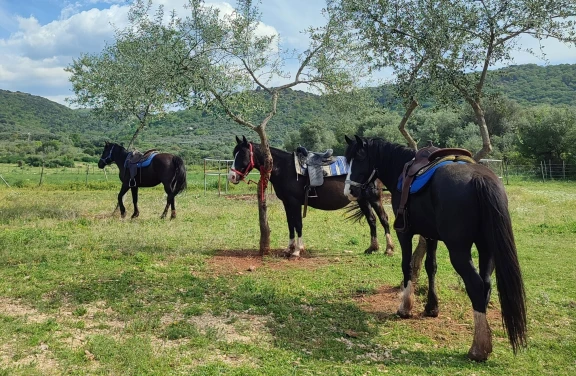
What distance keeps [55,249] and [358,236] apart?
744 centimetres

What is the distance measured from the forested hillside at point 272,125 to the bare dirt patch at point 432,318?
328 cm

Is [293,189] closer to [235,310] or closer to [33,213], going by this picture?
[235,310]

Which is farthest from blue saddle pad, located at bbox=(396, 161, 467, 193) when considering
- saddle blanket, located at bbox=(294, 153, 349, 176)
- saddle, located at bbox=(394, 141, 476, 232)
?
saddle blanket, located at bbox=(294, 153, 349, 176)

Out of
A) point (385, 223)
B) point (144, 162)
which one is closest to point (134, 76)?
point (144, 162)

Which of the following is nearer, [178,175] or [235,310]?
[235,310]

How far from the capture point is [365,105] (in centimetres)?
1066

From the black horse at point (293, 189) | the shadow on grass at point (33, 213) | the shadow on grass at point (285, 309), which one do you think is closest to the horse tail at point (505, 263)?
the shadow on grass at point (285, 309)

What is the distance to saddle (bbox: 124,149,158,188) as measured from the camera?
13.8m

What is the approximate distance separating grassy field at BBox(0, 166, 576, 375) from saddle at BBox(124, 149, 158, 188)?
290 centimetres

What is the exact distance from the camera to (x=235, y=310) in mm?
5770

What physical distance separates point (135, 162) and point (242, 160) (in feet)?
20.6

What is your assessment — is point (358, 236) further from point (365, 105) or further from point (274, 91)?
point (274, 91)

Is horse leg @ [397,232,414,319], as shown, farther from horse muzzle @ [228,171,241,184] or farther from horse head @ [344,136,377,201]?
horse muzzle @ [228,171,241,184]

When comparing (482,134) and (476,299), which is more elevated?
(482,134)
